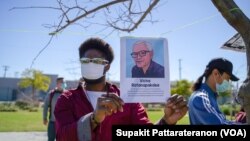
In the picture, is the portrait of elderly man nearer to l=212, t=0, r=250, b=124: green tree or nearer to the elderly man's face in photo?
the elderly man's face in photo

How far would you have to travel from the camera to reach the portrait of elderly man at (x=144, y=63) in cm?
224

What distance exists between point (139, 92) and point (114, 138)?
392mm

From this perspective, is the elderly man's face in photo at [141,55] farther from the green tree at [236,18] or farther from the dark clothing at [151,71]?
the green tree at [236,18]

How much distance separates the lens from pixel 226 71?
390 centimetres

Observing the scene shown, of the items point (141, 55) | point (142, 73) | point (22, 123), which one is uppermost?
point (141, 55)

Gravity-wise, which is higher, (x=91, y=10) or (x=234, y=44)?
(x=91, y=10)

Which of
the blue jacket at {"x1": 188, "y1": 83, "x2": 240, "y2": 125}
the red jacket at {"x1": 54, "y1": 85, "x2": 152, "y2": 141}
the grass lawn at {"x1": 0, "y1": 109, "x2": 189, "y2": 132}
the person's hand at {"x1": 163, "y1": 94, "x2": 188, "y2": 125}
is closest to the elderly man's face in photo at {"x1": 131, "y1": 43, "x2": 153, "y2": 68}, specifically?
the person's hand at {"x1": 163, "y1": 94, "x2": 188, "y2": 125}

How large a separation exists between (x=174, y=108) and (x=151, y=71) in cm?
26

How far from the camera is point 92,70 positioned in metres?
2.40

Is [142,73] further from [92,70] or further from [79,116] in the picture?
[79,116]

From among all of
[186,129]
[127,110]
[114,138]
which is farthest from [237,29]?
[114,138]

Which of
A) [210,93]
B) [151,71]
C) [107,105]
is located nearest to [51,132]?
[210,93]

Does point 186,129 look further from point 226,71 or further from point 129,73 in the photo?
point 226,71

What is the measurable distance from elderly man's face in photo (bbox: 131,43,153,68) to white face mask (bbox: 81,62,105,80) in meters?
0.28
